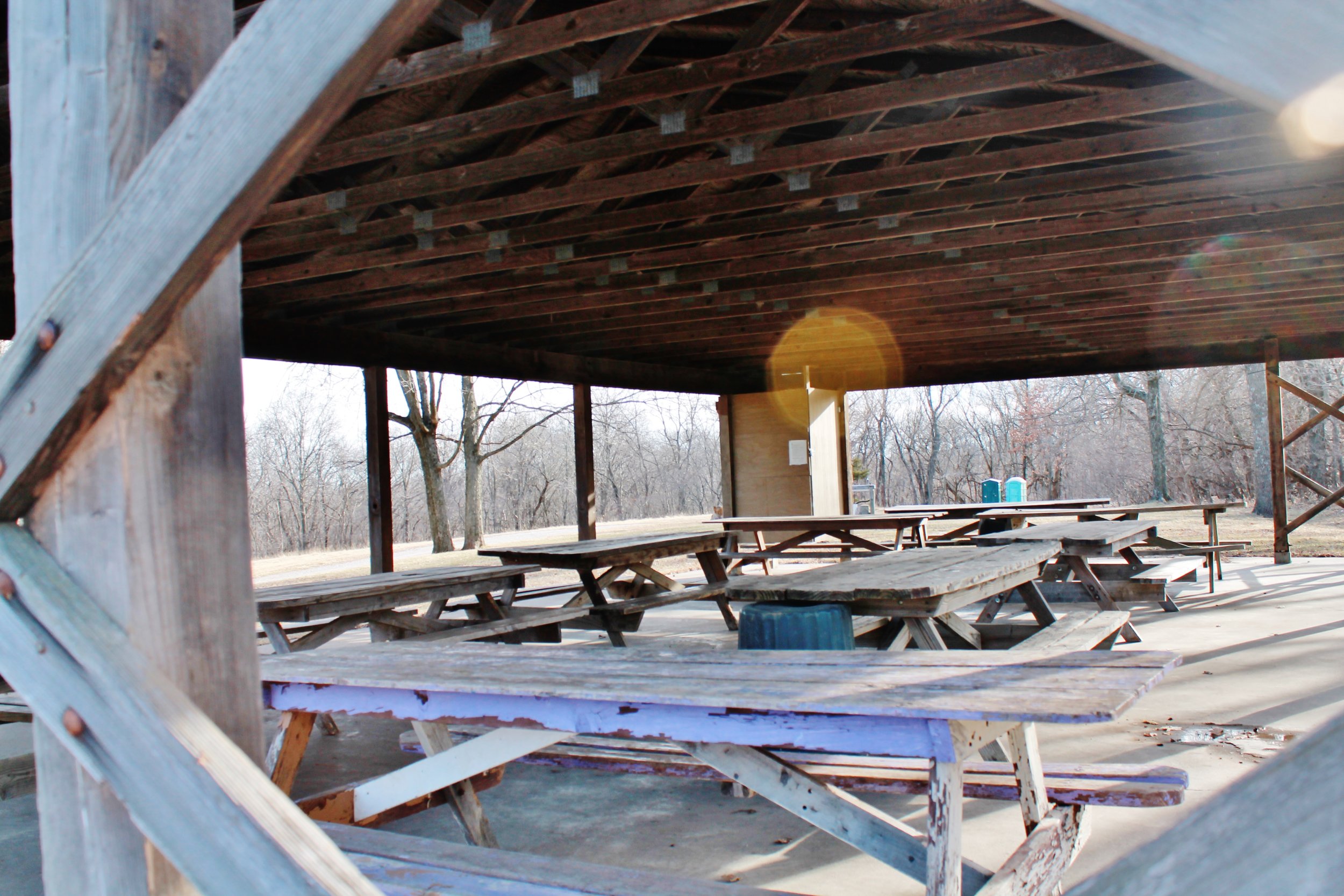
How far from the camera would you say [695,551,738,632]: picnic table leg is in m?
7.93

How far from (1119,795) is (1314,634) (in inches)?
211

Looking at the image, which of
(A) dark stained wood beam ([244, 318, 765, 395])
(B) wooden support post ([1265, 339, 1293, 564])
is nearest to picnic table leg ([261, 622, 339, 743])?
(A) dark stained wood beam ([244, 318, 765, 395])

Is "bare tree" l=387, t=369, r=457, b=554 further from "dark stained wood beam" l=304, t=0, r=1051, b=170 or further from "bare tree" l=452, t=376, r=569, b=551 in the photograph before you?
"dark stained wood beam" l=304, t=0, r=1051, b=170

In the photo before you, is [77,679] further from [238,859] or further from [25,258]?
[25,258]

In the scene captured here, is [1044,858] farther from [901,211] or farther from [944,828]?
[901,211]

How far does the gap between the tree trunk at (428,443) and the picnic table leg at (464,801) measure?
16.8 m

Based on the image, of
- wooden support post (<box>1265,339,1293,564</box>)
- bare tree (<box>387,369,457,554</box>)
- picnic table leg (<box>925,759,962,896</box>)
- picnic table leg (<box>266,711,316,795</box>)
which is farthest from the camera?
bare tree (<box>387,369,457,554</box>)

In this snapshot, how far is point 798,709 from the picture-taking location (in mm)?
1858

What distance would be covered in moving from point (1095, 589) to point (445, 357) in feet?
20.7

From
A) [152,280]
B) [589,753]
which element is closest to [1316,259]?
[589,753]

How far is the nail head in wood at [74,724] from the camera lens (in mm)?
1251

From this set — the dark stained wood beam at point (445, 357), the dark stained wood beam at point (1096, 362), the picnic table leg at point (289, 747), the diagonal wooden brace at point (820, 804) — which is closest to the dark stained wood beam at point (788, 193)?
the dark stained wood beam at point (445, 357)

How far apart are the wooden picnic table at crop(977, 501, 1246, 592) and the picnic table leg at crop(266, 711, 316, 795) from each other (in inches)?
305

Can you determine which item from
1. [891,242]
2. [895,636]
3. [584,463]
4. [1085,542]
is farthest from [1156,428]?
[895,636]
